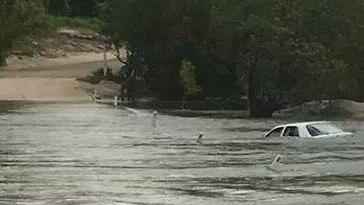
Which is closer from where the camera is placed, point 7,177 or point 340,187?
point 340,187

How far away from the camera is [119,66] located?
96375mm

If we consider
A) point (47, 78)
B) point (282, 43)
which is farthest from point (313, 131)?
point (47, 78)

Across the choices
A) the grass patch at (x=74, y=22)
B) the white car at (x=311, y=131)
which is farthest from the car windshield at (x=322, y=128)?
the grass patch at (x=74, y=22)

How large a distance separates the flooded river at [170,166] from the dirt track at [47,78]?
32869 mm

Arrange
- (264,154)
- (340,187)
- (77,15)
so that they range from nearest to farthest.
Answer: (340,187), (264,154), (77,15)

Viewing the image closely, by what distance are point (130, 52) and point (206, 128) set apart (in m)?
38.7

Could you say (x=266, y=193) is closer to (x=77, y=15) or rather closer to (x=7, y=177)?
(x=7, y=177)

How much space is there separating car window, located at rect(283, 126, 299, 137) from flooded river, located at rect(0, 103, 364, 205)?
806 mm

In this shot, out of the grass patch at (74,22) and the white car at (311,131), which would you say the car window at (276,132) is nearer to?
the white car at (311,131)

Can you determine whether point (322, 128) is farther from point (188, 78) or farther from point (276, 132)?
point (188, 78)

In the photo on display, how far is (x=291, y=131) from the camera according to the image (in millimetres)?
36500

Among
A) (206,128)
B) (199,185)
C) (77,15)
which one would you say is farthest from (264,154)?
(77,15)

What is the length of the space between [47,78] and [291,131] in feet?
174

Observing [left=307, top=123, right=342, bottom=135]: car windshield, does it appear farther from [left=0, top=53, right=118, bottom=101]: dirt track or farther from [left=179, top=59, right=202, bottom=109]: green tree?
[left=0, top=53, right=118, bottom=101]: dirt track
